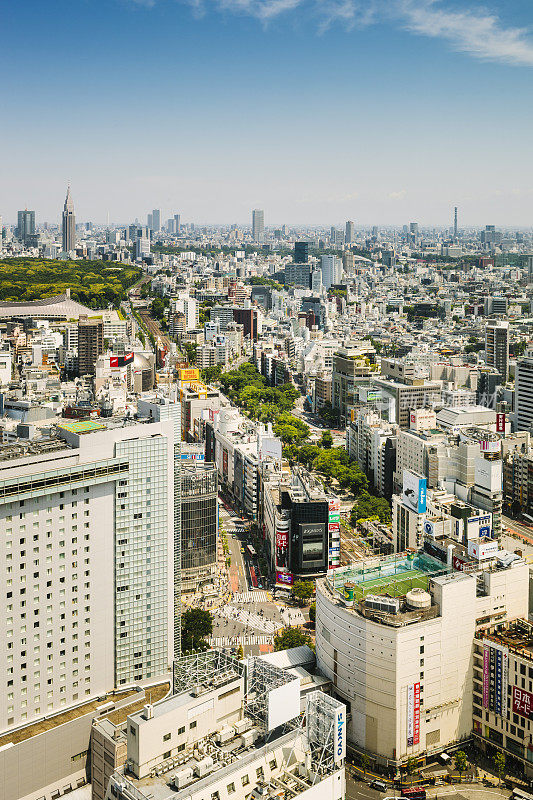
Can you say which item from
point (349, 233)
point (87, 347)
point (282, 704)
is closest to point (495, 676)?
point (282, 704)

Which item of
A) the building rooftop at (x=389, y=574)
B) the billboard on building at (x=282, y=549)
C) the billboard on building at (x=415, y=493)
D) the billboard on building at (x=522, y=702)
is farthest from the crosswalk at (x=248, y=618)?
the billboard on building at (x=522, y=702)

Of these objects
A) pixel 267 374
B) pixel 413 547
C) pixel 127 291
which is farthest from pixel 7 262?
pixel 413 547

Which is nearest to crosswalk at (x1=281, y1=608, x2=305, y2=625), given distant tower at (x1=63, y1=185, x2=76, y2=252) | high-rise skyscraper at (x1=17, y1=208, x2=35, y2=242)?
distant tower at (x1=63, y1=185, x2=76, y2=252)

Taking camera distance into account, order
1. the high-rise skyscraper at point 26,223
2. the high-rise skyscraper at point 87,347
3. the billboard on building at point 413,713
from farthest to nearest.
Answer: the high-rise skyscraper at point 26,223 < the high-rise skyscraper at point 87,347 < the billboard on building at point 413,713

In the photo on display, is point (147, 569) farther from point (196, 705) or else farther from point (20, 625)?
point (196, 705)

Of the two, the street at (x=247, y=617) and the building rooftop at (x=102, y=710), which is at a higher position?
the building rooftop at (x=102, y=710)

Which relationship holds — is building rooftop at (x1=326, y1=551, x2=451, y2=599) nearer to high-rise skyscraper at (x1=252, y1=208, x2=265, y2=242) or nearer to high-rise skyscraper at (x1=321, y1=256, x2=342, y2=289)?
high-rise skyscraper at (x1=321, y1=256, x2=342, y2=289)

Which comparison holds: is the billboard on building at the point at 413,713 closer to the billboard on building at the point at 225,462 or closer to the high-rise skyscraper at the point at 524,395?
the billboard on building at the point at 225,462
